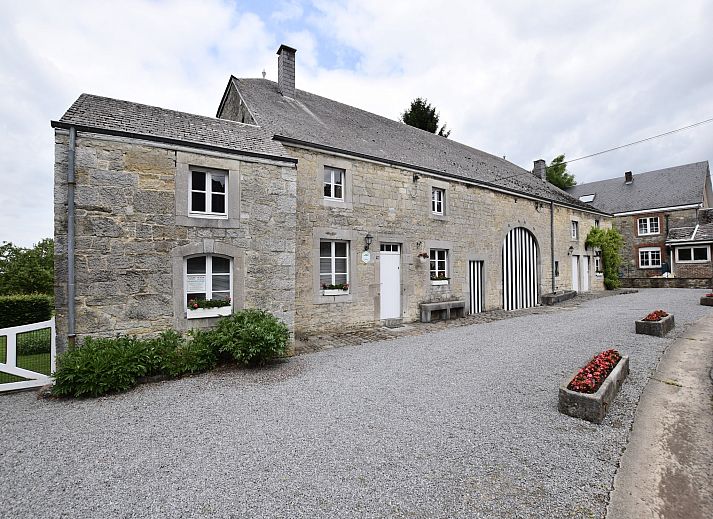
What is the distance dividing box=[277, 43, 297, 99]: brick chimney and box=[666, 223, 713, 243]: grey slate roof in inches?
1025

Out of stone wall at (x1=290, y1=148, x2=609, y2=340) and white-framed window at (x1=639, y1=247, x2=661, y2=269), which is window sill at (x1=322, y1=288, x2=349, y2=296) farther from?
white-framed window at (x1=639, y1=247, x2=661, y2=269)

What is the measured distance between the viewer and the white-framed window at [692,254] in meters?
21.2

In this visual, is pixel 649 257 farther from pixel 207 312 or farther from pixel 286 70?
pixel 207 312

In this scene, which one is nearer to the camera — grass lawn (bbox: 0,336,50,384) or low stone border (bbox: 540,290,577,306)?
grass lawn (bbox: 0,336,50,384)

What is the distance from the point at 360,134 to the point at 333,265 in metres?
4.85

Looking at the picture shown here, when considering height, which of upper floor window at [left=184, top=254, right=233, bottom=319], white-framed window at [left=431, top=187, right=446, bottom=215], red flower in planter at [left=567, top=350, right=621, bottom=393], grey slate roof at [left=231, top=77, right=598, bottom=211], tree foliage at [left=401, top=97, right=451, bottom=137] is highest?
tree foliage at [left=401, top=97, right=451, bottom=137]

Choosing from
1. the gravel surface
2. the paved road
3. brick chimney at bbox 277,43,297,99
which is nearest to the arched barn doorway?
the gravel surface

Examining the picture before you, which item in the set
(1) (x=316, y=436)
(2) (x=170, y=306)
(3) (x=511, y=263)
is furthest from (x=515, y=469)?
(3) (x=511, y=263)

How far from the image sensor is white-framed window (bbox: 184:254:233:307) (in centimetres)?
626

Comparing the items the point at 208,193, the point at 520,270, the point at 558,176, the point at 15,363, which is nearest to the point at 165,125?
the point at 208,193

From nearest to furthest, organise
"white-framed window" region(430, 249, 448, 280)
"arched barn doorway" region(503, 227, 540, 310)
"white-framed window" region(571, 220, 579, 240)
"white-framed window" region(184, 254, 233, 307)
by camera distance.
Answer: "white-framed window" region(184, 254, 233, 307), "white-framed window" region(430, 249, 448, 280), "arched barn doorway" region(503, 227, 540, 310), "white-framed window" region(571, 220, 579, 240)

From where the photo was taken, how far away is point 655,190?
25.1m

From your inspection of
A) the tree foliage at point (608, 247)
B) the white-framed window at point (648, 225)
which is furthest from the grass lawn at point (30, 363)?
the white-framed window at point (648, 225)

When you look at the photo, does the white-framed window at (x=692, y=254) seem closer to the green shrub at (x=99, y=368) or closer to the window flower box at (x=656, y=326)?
the window flower box at (x=656, y=326)
